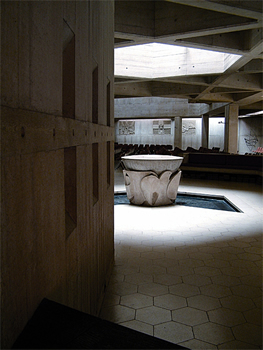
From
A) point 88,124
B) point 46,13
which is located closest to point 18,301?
point 46,13

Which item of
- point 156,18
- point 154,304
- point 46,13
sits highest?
point 156,18

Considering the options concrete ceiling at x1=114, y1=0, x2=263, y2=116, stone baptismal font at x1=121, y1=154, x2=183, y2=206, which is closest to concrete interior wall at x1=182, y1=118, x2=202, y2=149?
concrete ceiling at x1=114, y1=0, x2=263, y2=116

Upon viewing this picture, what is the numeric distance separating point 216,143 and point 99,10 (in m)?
25.6

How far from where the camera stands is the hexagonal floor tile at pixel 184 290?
296 centimetres

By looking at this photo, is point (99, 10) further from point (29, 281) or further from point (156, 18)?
point (156, 18)

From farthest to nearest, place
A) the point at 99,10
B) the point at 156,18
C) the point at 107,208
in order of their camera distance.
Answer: the point at 156,18 < the point at 107,208 < the point at 99,10

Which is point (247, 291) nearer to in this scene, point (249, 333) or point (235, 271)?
point (235, 271)

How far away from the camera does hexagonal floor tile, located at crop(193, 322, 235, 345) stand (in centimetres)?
226

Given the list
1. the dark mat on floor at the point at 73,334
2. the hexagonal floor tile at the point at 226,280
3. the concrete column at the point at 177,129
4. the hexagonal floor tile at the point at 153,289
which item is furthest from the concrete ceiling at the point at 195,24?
the concrete column at the point at 177,129

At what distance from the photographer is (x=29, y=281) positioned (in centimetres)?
115

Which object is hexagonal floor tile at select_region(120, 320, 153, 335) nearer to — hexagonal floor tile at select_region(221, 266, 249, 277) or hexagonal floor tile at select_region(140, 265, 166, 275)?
hexagonal floor tile at select_region(140, 265, 166, 275)

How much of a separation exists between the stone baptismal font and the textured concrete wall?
420cm

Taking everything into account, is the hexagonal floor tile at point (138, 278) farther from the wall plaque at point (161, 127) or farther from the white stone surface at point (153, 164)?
the wall plaque at point (161, 127)

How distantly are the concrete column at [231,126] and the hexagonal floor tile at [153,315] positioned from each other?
15.0 meters
